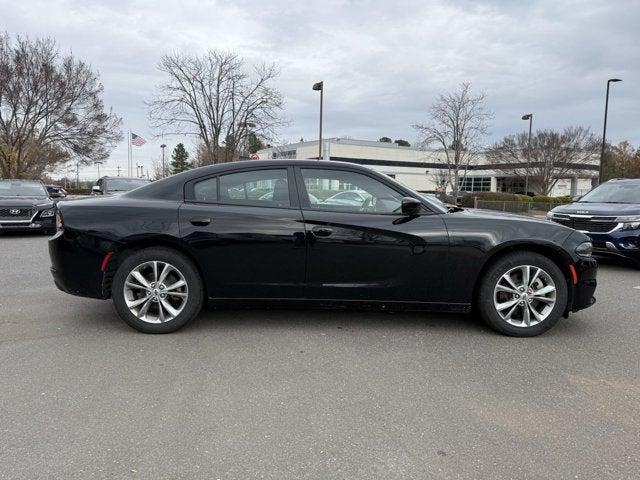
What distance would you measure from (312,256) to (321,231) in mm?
235

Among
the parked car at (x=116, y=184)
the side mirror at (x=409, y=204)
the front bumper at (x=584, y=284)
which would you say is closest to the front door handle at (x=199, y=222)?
the side mirror at (x=409, y=204)

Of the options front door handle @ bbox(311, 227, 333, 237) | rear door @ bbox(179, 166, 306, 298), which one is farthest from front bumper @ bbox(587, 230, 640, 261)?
rear door @ bbox(179, 166, 306, 298)

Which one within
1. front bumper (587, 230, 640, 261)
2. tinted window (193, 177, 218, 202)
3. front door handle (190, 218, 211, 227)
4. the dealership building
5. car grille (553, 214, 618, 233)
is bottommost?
front bumper (587, 230, 640, 261)

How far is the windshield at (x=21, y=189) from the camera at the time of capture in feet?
42.4

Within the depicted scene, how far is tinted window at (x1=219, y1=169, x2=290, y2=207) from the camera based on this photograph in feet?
15.0

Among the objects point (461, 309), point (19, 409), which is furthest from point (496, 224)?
point (19, 409)

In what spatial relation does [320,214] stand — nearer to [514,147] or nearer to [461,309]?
[461,309]

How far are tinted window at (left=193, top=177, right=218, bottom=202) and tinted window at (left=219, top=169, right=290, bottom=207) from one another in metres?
0.06

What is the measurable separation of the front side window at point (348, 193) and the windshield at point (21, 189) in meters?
11.2

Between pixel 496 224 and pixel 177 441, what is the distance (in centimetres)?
318

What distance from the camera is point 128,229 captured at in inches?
173

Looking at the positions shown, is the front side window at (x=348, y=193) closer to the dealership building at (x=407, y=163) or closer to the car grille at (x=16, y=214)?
the car grille at (x=16, y=214)

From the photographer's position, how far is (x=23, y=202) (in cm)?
1195

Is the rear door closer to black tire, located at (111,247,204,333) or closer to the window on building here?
black tire, located at (111,247,204,333)
